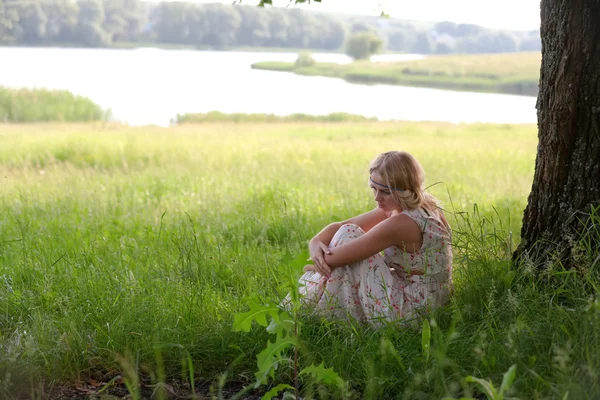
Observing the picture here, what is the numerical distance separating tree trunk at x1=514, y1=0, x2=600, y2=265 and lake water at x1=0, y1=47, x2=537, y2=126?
16.3 meters

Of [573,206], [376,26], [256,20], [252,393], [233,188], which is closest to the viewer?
[252,393]

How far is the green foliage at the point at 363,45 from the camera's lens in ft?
195

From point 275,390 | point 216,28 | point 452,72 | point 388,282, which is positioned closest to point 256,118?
point 388,282

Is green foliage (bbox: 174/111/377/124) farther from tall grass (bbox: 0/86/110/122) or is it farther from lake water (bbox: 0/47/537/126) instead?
tall grass (bbox: 0/86/110/122)

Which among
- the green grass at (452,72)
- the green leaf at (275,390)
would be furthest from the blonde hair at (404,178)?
the green grass at (452,72)

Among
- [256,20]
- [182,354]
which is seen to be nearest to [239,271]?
[182,354]

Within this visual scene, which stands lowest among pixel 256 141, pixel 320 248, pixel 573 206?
pixel 256 141

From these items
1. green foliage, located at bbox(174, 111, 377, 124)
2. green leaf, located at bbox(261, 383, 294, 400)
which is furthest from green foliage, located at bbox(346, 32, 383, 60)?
green leaf, located at bbox(261, 383, 294, 400)

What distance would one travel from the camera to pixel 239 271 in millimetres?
4055

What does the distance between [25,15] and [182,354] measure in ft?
125

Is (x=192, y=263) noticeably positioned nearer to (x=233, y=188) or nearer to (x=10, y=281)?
(x=10, y=281)

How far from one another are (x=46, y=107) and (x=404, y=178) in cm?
1949

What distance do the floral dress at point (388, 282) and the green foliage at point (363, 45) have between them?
5776 centimetres

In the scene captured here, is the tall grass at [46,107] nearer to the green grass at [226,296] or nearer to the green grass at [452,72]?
the green grass at [226,296]
